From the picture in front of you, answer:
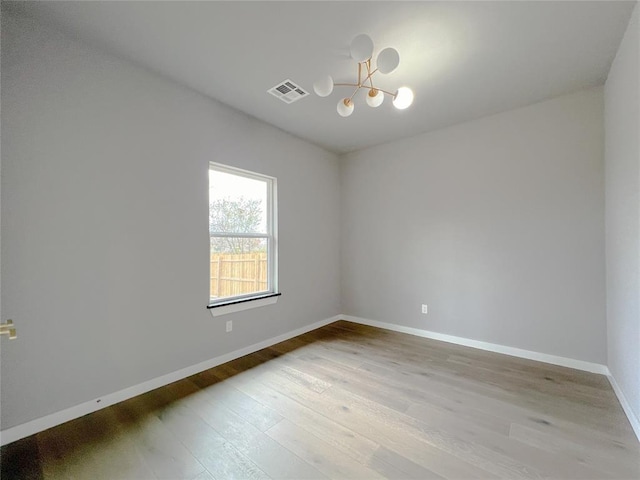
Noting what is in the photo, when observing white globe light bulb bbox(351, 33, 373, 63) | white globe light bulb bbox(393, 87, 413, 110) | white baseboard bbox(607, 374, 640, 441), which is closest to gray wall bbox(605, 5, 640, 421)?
white baseboard bbox(607, 374, 640, 441)

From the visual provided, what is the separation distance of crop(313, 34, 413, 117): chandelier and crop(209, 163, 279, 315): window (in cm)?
140

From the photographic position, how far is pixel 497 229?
9.85 feet

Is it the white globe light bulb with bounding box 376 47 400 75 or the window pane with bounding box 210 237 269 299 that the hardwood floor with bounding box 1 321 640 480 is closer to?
the window pane with bounding box 210 237 269 299

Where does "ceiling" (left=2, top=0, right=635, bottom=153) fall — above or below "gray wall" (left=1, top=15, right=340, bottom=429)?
above

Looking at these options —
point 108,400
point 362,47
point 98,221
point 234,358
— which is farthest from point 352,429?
point 362,47

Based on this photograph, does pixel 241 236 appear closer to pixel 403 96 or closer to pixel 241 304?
pixel 241 304

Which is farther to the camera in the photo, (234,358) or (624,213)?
(234,358)

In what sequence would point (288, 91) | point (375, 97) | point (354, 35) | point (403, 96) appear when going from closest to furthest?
point (354, 35)
point (403, 96)
point (375, 97)
point (288, 91)

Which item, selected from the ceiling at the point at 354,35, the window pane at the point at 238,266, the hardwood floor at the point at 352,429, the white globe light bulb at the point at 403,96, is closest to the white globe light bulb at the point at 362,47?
the ceiling at the point at 354,35

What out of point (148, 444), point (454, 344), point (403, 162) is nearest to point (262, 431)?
point (148, 444)

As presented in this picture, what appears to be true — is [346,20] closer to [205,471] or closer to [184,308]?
[184,308]

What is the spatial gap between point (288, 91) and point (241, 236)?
1599 mm

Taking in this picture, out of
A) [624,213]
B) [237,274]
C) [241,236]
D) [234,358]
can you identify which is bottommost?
[234,358]

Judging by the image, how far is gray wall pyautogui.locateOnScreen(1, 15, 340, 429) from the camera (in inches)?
65.2
